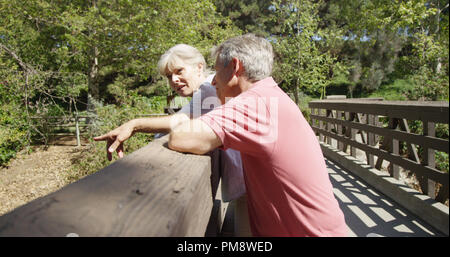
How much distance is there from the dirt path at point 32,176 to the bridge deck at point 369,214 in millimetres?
5628

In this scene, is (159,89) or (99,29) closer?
(99,29)

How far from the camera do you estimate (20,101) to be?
741 cm

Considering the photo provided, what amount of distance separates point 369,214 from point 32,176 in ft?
23.7

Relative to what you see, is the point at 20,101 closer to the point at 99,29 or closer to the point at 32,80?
the point at 32,80

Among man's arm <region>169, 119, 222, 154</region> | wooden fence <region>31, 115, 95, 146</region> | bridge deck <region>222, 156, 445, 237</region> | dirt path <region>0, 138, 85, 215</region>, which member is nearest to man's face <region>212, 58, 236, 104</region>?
man's arm <region>169, 119, 222, 154</region>

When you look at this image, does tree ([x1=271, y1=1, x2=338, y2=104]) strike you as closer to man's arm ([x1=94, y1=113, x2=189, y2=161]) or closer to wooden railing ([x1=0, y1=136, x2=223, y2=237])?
man's arm ([x1=94, y1=113, x2=189, y2=161])

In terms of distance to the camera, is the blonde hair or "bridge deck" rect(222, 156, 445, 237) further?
the blonde hair

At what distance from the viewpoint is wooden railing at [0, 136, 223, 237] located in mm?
434

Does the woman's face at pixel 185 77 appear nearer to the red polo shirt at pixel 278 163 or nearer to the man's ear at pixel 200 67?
the man's ear at pixel 200 67

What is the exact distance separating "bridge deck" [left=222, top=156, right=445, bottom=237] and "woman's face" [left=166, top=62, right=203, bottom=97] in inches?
36.4

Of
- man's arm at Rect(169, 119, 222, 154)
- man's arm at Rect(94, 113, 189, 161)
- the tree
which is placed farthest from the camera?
the tree

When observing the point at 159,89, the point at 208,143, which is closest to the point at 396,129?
the point at 208,143
